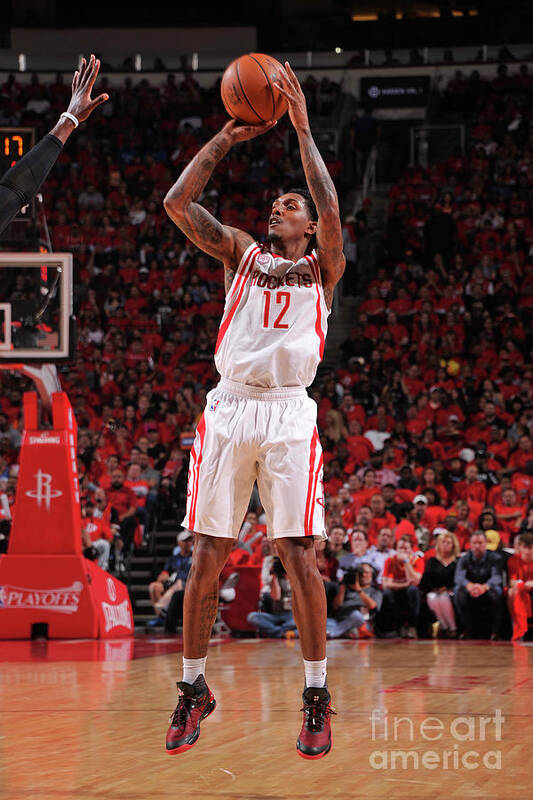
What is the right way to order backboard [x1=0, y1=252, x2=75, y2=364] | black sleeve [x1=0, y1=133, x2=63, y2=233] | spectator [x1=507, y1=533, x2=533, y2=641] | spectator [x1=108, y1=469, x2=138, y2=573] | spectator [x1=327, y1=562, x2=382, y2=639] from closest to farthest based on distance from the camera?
black sleeve [x1=0, y1=133, x2=63, y2=233] → backboard [x1=0, y1=252, x2=75, y2=364] → spectator [x1=507, y1=533, x2=533, y2=641] → spectator [x1=327, y1=562, x2=382, y2=639] → spectator [x1=108, y1=469, x2=138, y2=573]

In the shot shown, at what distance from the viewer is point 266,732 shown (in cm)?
543

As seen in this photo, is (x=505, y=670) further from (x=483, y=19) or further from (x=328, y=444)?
(x=483, y=19)

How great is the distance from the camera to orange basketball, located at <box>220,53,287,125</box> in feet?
15.5

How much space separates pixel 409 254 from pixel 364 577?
8.79 metres

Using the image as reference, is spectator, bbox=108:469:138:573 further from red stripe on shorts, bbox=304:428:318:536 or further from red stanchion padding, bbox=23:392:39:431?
red stripe on shorts, bbox=304:428:318:536

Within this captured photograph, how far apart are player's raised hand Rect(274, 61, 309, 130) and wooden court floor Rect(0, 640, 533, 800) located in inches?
107

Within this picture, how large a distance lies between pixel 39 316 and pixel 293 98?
6097 mm

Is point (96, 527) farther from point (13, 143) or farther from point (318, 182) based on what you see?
point (318, 182)

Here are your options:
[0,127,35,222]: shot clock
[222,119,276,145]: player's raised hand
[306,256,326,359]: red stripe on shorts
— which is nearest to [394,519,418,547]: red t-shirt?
[0,127,35,222]: shot clock

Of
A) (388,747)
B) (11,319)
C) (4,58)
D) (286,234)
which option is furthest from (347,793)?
(4,58)

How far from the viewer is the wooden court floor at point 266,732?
422cm

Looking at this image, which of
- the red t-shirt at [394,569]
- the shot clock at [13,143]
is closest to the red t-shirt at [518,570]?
the red t-shirt at [394,569]

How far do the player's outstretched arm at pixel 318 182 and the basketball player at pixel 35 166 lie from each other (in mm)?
864

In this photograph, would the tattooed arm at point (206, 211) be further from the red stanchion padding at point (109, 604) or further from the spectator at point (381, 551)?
the spectator at point (381, 551)
